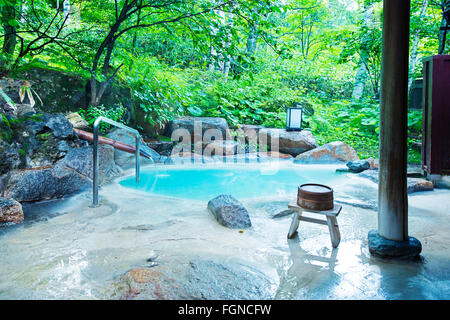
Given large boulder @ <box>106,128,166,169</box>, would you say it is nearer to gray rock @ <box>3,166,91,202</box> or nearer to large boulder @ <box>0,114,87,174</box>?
large boulder @ <box>0,114,87,174</box>

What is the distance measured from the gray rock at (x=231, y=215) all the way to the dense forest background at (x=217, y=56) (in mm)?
2075

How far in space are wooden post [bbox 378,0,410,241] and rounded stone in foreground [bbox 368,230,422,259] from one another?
0.17 feet

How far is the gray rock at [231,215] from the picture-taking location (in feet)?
11.0

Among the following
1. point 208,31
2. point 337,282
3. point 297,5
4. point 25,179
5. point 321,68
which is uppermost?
point 297,5

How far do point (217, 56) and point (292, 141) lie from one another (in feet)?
17.2

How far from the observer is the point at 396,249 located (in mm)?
2541

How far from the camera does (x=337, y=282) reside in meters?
2.26

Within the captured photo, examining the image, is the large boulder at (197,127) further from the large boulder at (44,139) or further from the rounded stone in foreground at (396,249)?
the rounded stone in foreground at (396,249)

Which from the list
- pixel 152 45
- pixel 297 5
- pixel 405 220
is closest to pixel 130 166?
pixel 405 220

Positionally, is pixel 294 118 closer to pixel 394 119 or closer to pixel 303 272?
pixel 394 119

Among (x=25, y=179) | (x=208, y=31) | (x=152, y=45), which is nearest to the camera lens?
(x=25, y=179)

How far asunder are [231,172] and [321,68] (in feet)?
33.9

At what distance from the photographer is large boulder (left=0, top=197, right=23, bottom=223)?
3.13 meters

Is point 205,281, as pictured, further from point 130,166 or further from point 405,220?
point 130,166
